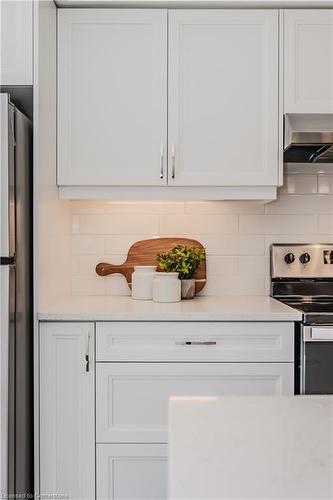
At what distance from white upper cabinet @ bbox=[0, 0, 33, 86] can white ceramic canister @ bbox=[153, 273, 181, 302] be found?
1011 mm

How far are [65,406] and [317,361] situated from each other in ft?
3.31

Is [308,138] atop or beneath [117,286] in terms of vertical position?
atop

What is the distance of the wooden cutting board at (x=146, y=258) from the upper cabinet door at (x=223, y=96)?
1.45 ft

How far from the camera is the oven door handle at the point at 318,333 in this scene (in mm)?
1937

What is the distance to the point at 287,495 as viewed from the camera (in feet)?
1.98

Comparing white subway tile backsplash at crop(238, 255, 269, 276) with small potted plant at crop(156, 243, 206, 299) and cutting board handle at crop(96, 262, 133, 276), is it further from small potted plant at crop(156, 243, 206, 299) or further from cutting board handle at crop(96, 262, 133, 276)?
cutting board handle at crop(96, 262, 133, 276)

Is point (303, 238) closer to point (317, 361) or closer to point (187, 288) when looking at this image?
point (187, 288)

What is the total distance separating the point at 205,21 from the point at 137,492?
2.03 metres

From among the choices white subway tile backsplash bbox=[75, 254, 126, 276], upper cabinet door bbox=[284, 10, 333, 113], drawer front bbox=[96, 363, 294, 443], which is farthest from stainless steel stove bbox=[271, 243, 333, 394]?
white subway tile backsplash bbox=[75, 254, 126, 276]

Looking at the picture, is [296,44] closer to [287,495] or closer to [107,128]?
[107,128]

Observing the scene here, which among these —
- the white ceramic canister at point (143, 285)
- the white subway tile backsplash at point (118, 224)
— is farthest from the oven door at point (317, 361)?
the white subway tile backsplash at point (118, 224)

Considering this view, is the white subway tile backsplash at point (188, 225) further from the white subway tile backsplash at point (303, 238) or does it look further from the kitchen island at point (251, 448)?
the kitchen island at point (251, 448)

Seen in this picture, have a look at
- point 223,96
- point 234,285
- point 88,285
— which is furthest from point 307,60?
point 88,285

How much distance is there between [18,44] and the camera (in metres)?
1.98
